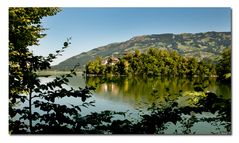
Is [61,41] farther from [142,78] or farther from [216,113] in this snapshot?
[216,113]

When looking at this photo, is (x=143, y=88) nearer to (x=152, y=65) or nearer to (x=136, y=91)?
(x=136, y=91)

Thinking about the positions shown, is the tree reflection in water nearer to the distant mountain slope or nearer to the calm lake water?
the calm lake water

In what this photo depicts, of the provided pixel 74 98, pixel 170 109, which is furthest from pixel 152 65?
pixel 74 98

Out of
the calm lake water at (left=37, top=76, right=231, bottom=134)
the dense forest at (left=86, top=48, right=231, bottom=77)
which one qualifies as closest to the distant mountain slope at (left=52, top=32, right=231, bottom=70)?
the dense forest at (left=86, top=48, right=231, bottom=77)

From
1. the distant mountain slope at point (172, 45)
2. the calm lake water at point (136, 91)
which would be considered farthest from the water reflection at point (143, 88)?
the distant mountain slope at point (172, 45)

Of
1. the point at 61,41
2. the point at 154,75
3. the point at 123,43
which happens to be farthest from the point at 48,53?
the point at 154,75
